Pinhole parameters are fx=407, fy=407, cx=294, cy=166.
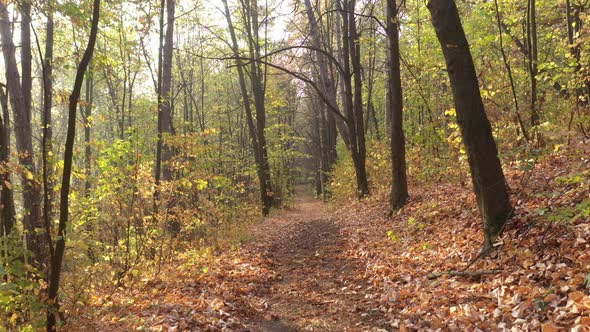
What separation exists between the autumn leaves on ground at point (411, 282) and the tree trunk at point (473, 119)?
287mm

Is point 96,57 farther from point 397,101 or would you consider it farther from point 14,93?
point 397,101

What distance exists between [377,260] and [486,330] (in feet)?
11.7

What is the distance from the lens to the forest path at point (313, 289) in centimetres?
531

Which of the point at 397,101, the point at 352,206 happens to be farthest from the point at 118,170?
the point at 352,206

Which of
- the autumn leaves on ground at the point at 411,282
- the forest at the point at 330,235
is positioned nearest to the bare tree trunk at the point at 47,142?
the forest at the point at 330,235

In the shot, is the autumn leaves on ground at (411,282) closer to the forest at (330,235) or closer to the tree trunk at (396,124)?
the forest at (330,235)

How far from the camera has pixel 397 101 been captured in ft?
34.6

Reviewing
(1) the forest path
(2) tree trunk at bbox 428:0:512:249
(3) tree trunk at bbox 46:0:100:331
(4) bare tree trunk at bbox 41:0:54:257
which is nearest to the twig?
(2) tree trunk at bbox 428:0:512:249

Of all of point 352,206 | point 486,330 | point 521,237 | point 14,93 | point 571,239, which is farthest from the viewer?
point 352,206

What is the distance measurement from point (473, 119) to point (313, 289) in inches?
143

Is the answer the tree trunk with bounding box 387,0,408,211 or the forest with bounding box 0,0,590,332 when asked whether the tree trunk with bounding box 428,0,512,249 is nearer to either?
the forest with bounding box 0,0,590,332

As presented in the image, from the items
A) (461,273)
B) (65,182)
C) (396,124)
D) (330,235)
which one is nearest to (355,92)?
(396,124)

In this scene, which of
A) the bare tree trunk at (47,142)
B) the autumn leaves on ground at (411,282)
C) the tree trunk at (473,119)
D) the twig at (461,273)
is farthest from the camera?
the tree trunk at (473,119)

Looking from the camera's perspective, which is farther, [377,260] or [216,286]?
[377,260]
